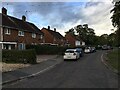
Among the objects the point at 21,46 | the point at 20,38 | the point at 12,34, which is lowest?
the point at 21,46

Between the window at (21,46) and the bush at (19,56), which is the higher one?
the window at (21,46)

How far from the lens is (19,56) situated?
1132 inches

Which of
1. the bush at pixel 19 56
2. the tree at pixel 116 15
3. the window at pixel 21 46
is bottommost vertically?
the bush at pixel 19 56

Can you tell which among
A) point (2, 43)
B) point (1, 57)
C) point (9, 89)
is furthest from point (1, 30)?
point (9, 89)

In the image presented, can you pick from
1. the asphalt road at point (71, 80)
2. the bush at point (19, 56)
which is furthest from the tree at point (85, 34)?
the asphalt road at point (71, 80)

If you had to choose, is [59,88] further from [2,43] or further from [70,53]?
[2,43]

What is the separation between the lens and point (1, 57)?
29359mm

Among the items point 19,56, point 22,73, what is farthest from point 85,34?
point 22,73

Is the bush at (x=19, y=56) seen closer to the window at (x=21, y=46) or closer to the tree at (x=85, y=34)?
the window at (x=21, y=46)

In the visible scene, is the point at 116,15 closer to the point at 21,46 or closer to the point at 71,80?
the point at 21,46

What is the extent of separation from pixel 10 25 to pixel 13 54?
775 inches

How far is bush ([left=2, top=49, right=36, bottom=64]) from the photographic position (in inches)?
1123

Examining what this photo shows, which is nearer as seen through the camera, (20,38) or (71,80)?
(71,80)

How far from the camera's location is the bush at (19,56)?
2851cm
